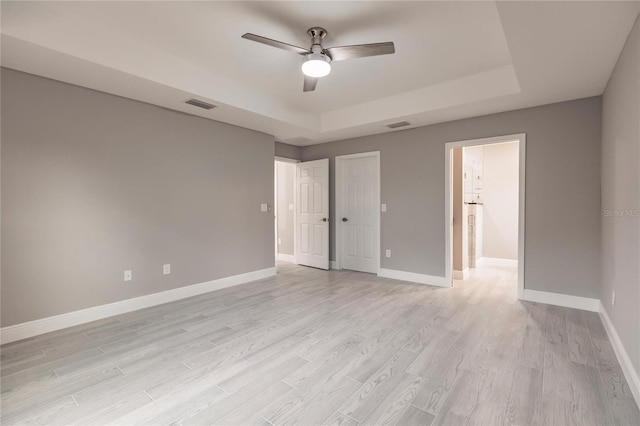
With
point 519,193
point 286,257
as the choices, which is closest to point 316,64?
point 519,193

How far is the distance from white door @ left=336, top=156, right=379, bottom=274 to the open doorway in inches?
51.3

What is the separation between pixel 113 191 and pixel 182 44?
69.3 inches

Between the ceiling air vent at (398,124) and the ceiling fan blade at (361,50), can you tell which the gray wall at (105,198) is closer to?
the ceiling air vent at (398,124)

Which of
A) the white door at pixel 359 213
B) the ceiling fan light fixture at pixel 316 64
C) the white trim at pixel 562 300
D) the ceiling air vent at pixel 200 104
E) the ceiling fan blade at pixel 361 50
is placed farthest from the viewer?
the white door at pixel 359 213

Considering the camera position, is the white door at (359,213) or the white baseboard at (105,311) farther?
the white door at (359,213)

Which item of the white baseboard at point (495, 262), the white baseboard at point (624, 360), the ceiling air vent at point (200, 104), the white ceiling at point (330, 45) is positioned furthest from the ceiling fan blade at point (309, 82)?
the white baseboard at point (495, 262)

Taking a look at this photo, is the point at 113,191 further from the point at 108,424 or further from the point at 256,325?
the point at 108,424

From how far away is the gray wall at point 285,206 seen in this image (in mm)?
6570

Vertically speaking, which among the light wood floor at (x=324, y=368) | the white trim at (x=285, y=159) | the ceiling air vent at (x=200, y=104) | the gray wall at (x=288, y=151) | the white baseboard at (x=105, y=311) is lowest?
the light wood floor at (x=324, y=368)

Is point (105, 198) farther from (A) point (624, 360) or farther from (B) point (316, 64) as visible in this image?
(A) point (624, 360)

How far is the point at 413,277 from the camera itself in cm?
475

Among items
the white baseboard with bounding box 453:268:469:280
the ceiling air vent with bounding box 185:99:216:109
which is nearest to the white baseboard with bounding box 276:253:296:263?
the white baseboard with bounding box 453:268:469:280

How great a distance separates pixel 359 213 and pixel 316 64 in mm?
3312

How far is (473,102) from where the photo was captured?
139 inches
